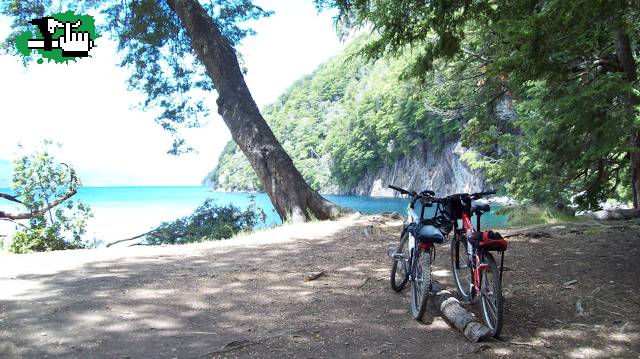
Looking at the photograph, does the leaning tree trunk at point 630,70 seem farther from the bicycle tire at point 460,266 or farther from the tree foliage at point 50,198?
the tree foliage at point 50,198

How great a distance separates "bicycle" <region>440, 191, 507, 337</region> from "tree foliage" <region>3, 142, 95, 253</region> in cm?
1043

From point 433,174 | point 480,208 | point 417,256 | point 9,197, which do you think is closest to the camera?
point 480,208

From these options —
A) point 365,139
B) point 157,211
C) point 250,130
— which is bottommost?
point 157,211

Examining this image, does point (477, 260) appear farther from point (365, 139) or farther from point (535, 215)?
point (365, 139)

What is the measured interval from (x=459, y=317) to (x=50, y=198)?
12211 millimetres

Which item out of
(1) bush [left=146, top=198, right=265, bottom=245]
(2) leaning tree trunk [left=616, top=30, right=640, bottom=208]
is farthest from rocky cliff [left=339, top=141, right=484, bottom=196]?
(2) leaning tree trunk [left=616, top=30, right=640, bottom=208]

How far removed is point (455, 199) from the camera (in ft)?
14.1

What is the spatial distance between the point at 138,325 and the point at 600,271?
4.93 metres

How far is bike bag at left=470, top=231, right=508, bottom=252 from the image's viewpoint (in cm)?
357

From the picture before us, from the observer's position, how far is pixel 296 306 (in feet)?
14.7

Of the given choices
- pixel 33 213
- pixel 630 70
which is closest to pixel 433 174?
pixel 630 70

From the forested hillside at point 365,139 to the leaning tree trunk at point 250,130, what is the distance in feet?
87.0

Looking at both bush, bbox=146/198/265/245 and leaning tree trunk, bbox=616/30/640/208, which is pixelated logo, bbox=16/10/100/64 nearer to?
bush, bbox=146/198/265/245

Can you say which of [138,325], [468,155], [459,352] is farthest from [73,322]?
[468,155]
